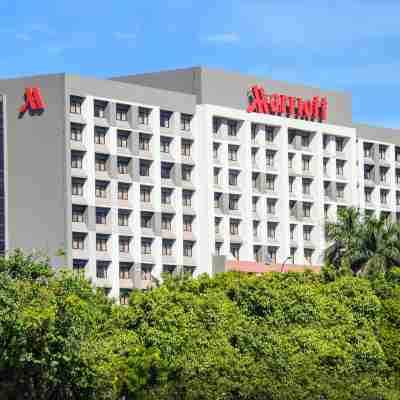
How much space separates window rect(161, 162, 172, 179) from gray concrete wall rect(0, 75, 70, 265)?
1507 centimetres

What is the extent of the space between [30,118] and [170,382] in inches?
2877

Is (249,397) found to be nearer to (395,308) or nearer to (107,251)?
(395,308)

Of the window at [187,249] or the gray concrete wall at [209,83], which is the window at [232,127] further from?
the window at [187,249]

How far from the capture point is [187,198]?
177750 mm

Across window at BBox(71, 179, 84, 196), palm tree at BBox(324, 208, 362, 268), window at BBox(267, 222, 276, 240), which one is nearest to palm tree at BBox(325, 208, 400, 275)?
palm tree at BBox(324, 208, 362, 268)

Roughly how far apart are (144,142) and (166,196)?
7033mm

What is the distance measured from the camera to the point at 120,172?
6663 inches

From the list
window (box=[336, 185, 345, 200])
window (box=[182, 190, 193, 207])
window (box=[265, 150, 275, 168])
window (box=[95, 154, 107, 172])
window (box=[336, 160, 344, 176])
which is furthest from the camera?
window (box=[336, 160, 344, 176])

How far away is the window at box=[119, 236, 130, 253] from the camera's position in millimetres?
169062

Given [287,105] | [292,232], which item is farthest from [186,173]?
[292,232]

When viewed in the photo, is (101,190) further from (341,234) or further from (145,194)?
(341,234)

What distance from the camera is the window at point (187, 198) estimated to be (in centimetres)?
17689

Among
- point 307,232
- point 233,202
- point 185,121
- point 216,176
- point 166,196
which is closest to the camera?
point 166,196

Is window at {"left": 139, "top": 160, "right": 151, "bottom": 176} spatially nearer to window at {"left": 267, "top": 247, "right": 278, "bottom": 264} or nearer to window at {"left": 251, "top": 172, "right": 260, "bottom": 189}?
window at {"left": 251, "top": 172, "right": 260, "bottom": 189}
